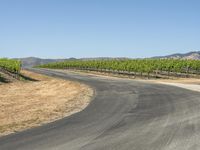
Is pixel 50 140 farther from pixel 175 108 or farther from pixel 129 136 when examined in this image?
pixel 175 108

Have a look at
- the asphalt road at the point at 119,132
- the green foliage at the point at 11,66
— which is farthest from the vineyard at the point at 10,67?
the asphalt road at the point at 119,132

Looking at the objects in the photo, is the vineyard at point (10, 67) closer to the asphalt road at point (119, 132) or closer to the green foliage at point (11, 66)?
the green foliage at point (11, 66)

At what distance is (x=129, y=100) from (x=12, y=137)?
13.1 metres

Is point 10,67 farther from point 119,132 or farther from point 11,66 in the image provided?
point 119,132

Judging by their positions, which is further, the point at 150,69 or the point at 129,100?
the point at 150,69

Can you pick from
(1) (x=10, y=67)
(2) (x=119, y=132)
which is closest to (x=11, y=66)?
(1) (x=10, y=67)

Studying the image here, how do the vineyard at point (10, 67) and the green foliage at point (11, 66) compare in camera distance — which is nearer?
the green foliage at point (11, 66)

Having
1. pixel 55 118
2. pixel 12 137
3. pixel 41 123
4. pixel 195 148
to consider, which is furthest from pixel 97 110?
pixel 195 148

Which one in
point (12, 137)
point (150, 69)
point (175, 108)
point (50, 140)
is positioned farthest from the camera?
point (150, 69)

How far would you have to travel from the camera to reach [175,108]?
21.9 m

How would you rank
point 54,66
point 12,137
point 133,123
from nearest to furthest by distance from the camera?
point 12,137, point 133,123, point 54,66

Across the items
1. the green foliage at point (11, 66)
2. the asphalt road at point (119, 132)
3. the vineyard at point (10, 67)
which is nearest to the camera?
the asphalt road at point (119, 132)

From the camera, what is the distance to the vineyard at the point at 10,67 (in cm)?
6353

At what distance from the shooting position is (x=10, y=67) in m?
65.6
